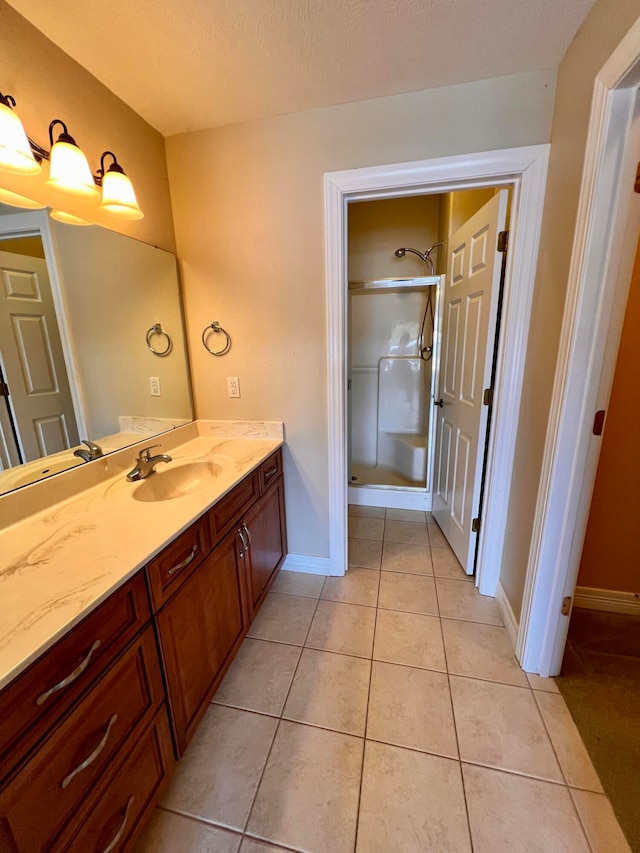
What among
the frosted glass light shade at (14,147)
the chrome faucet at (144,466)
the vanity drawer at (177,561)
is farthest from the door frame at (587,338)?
the frosted glass light shade at (14,147)

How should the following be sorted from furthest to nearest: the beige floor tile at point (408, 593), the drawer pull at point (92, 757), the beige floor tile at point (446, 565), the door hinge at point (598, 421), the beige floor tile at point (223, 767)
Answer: the beige floor tile at point (446, 565)
the beige floor tile at point (408, 593)
the door hinge at point (598, 421)
the beige floor tile at point (223, 767)
the drawer pull at point (92, 757)

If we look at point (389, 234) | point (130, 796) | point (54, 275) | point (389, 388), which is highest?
point (389, 234)

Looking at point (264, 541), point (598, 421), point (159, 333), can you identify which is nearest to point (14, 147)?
point (159, 333)

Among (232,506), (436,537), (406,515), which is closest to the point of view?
(232,506)

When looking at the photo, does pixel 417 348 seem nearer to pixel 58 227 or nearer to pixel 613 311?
pixel 613 311

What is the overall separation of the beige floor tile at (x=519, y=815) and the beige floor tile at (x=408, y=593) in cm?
68

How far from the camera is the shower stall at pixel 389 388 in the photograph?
288 centimetres

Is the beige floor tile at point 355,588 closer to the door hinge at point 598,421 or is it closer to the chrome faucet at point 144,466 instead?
the chrome faucet at point 144,466

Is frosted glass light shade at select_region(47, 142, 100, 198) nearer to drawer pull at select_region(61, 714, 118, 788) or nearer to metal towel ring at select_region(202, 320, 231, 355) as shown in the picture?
metal towel ring at select_region(202, 320, 231, 355)

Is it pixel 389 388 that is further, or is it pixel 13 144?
pixel 389 388

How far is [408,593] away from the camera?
186 cm

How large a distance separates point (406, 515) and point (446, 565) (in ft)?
2.08

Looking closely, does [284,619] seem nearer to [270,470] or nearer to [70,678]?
[270,470]

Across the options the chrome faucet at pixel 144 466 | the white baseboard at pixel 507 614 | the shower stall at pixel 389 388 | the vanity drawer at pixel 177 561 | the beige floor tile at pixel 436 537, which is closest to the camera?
the vanity drawer at pixel 177 561
